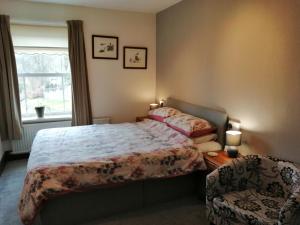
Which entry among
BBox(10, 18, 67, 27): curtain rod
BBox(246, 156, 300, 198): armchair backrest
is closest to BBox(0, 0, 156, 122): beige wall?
BBox(10, 18, 67, 27): curtain rod

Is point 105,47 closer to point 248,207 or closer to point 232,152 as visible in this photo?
point 232,152

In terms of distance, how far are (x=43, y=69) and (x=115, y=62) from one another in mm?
1296

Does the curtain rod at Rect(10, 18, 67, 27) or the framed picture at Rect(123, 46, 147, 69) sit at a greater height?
the curtain rod at Rect(10, 18, 67, 27)

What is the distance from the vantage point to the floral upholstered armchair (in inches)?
73.6

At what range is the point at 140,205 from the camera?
266cm

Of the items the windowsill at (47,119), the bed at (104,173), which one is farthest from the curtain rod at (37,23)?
the bed at (104,173)

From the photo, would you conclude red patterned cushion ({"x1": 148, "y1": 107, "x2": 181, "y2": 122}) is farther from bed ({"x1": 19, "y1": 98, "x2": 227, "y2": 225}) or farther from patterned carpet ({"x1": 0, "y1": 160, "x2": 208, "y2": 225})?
patterned carpet ({"x1": 0, "y1": 160, "x2": 208, "y2": 225})

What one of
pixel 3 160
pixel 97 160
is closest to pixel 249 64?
pixel 97 160

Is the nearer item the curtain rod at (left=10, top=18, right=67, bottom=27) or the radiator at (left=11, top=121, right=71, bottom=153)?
the curtain rod at (left=10, top=18, right=67, bottom=27)

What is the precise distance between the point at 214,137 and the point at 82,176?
1.67m

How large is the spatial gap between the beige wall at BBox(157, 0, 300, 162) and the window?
6.98 feet

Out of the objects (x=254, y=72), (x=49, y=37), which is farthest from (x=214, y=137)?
(x=49, y=37)

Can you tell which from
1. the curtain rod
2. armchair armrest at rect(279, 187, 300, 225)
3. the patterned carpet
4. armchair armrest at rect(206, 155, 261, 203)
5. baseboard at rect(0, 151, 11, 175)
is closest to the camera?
armchair armrest at rect(279, 187, 300, 225)

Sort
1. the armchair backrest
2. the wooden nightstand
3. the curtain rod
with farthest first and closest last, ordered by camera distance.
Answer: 1. the curtain rod
2. the wooden nightstand
3. the armchair backrest
